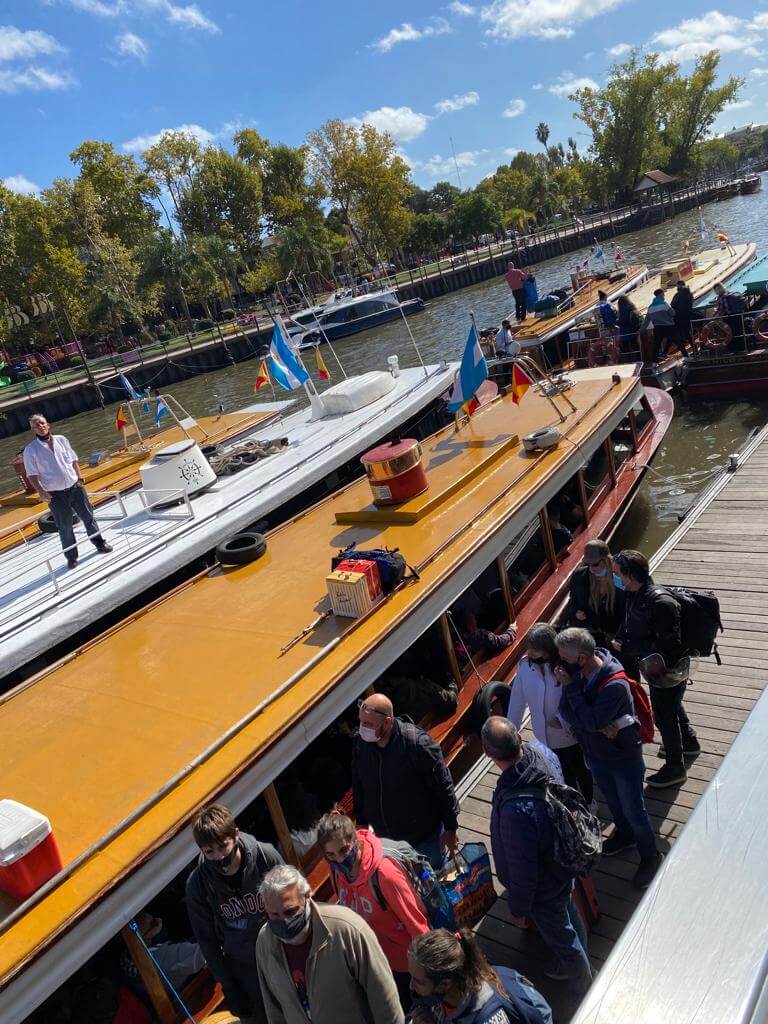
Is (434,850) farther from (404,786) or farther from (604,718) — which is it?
(604,718)

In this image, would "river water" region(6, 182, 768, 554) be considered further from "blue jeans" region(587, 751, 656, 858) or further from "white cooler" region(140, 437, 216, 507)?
"blue jeans" region(587, 751, 656, 858)

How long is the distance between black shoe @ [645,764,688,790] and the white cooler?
7.44 meters

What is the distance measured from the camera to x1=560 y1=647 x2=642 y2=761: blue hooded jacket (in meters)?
Result: 4.03

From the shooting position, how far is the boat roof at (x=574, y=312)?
18.2m

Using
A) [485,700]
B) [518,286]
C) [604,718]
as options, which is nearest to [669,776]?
[604,718]

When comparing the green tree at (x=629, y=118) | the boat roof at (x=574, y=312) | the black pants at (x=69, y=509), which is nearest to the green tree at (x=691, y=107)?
the green tree at (x=629, y=118)

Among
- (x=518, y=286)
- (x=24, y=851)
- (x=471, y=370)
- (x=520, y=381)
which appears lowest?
(x=24, y=851)

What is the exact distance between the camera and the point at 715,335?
1703 centimetres

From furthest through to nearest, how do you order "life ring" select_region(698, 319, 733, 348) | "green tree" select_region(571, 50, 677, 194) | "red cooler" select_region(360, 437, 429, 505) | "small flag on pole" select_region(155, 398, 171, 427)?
"green tree" select_region(571, 50, 677, 194) → "life ring" select_region(698, 319, 733, 348) → "small flag on pole" select_region(155, 398, 171, 427) → "red cooler" select_region(360, 437, 429, 505)

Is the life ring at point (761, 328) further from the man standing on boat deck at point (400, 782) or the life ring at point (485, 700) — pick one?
the man standing on boat deck at point (400, 782)

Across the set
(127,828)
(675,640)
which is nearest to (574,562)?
(675,640)

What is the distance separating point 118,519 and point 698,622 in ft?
28.2

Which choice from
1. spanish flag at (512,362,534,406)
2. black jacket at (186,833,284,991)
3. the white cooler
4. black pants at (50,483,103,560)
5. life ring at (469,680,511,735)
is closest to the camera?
black jacket at (186,833,284,991)

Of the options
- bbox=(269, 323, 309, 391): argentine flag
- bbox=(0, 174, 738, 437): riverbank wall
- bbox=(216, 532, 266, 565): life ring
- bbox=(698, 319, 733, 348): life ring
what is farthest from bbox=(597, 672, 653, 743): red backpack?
bbox=(0, 174, 738, 437): riverbank wall
